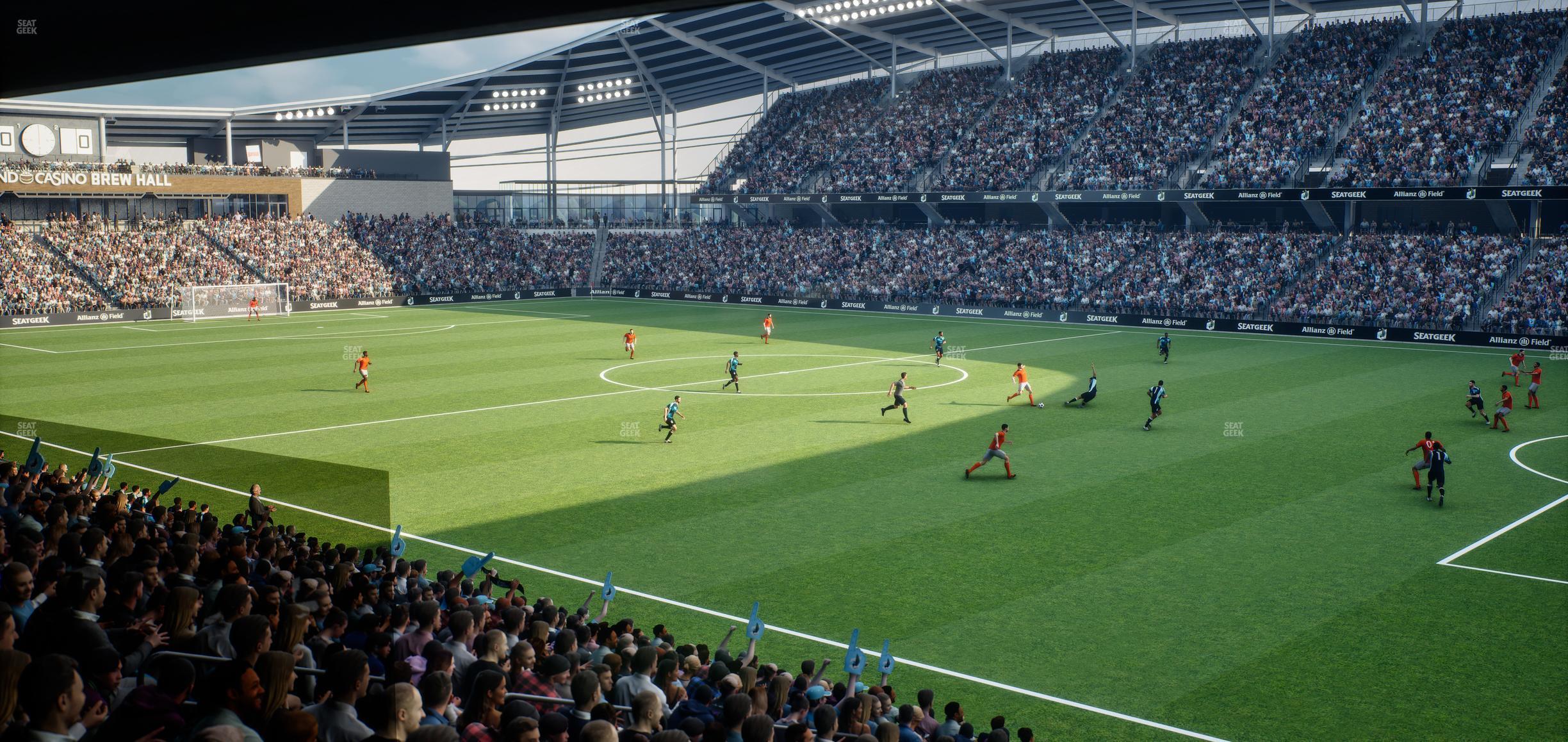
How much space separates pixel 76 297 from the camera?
196 ft

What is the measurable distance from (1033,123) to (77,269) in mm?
52725

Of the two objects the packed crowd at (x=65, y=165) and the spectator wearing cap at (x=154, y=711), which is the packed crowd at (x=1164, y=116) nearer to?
the packed crowd at (x=65, y=165)

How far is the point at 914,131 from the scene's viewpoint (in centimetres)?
7569

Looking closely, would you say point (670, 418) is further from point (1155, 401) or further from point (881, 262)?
point (881, 262)

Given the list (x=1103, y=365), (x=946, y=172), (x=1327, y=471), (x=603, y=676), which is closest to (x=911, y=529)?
(x=1327, y=471)

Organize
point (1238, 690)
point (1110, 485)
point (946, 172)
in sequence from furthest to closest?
point (946, 172), point (1110, 485), point (1238, 690)

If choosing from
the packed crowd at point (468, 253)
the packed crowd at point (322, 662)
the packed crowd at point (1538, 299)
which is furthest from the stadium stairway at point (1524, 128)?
the packed crowd at point (468, 253)

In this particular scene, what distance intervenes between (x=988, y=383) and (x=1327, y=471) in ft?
47.2

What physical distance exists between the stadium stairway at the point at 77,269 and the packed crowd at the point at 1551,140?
66.3m

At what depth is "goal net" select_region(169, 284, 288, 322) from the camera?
62.9 meters

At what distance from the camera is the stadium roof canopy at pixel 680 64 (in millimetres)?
66312

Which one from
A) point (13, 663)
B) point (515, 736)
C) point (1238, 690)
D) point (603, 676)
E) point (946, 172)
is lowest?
point (1238, 690)

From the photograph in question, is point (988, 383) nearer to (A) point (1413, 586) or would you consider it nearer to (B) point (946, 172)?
(A) point (1413, 586)

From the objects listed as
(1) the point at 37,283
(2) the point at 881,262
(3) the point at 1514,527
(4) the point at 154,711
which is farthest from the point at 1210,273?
(4) the point at 154,711
